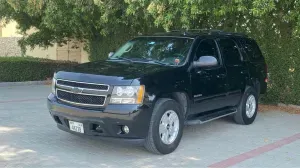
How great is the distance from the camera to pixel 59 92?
244 inches

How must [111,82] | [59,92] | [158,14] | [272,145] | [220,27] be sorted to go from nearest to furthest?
[111,82] < [59,92] < [272,145] < [158,14] < [220,27]

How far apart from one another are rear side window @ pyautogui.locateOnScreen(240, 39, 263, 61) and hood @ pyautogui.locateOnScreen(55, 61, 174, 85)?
2922 millimetres

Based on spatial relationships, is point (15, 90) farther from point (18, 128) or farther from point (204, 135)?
point (204, 135)

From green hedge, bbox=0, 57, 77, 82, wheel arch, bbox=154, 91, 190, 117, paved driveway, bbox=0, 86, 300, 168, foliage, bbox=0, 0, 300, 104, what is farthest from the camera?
green hedge, bbox=0, 57, 77, 82

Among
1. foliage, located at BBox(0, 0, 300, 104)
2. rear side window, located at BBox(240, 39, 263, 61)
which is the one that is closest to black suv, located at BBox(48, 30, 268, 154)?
rear side window, located at BBox(240, 39, 263, 61)

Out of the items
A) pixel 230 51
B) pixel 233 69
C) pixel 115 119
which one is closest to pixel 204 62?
pixel 233 69

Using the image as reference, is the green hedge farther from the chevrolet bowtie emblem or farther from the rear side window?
the chevrolet bowtie emblem

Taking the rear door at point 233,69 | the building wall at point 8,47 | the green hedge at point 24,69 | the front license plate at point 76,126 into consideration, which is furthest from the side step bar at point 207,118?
the building wall at point 8,47

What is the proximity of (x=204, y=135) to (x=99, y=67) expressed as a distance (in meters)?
2.58

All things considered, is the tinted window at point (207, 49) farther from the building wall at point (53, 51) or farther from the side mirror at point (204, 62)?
the building wall at point (53, 51)

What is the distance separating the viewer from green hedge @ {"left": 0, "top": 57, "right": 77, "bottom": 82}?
14.9 m

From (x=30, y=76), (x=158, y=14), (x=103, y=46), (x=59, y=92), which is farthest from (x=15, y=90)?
(x=59, y=92)

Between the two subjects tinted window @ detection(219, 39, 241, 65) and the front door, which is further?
tinted window @ detection(219, 39, 241, 65)

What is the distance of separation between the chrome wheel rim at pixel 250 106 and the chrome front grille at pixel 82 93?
3.90 m
